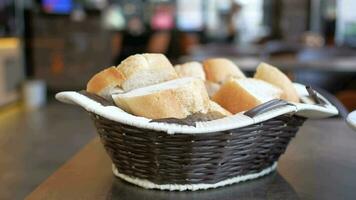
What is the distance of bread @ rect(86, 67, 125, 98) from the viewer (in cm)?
79

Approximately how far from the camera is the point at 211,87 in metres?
0.92

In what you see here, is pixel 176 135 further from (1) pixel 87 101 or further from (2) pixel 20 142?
(2) pixel 20 142

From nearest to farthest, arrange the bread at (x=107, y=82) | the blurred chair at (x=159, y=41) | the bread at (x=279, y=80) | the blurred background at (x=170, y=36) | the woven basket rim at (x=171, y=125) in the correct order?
1. the woven basket rim at (x=171, y=125)
2. the bread at (x=107, y=82)
3. the bread at (x=279, y=80)
4. the blurred background at (x=170, y=36)
5. the blurred chair at (x=159, y=41)

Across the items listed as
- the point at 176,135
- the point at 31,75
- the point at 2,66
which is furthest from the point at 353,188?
the point at 31,75

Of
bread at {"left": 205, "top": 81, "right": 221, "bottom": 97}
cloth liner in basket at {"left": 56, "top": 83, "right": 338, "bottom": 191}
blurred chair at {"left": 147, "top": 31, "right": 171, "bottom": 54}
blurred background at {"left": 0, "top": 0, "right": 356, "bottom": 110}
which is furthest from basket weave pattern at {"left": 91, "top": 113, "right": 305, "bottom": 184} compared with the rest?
blurred chair at {"left": 147, "top": 31, "right": 171, "bottom": 54}

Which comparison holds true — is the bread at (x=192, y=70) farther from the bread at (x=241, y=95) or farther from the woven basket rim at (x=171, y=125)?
the woven basket rim at (x=171, y=125)

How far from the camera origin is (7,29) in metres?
5.22

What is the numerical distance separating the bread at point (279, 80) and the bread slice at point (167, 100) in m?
0.20

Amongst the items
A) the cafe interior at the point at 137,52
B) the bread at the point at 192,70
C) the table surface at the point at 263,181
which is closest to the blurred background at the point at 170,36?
the cafe interior at the point at 137,52

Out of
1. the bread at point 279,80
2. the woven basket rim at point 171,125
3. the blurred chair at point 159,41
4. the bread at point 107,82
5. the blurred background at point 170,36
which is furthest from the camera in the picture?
the blurred chair at point 159,41

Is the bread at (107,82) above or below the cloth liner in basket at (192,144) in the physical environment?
above

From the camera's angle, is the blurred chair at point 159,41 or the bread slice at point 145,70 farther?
the blurred chair at point 159,41

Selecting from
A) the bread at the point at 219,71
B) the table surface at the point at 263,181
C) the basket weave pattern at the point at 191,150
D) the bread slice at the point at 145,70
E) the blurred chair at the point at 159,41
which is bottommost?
the blurred chair at the point at 159,41

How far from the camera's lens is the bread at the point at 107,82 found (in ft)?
2.60
